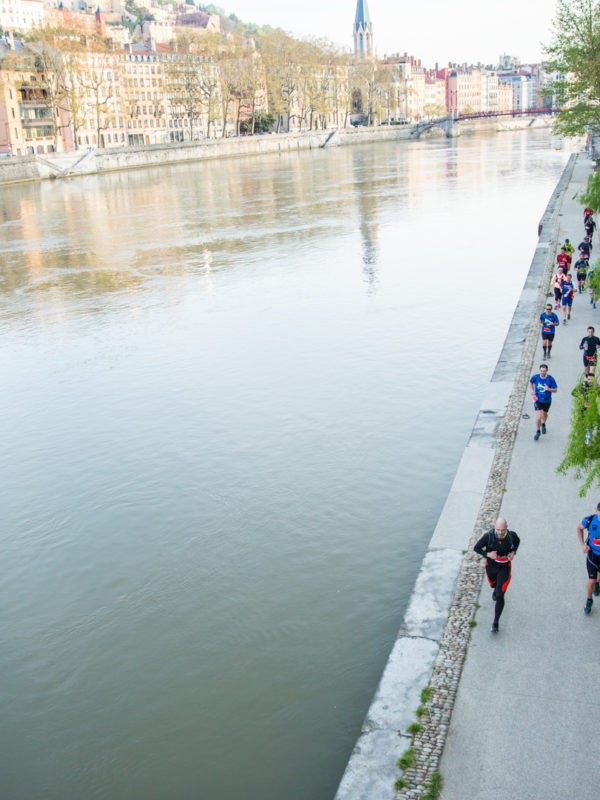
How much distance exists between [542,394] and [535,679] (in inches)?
260

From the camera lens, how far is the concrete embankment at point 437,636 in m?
7.62

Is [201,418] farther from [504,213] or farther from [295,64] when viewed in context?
[295,64]

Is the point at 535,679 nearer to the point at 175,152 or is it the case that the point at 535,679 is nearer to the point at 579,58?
the point at 579,58

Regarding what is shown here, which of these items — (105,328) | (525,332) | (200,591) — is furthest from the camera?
(105,328)

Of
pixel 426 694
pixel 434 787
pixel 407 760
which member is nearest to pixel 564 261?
pixel 426 694

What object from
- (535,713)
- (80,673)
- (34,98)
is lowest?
(80,673)

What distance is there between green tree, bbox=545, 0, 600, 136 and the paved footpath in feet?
154

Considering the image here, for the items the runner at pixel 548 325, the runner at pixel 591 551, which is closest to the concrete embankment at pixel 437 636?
the runner at pixel 591 551

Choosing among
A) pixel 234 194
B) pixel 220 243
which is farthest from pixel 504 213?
pixel 234 194

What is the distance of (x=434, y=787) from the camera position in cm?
716

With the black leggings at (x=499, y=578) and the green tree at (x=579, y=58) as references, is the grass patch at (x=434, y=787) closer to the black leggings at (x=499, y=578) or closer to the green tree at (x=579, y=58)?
the black leggings at (x=499, y=578)

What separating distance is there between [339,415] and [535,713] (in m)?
11.0

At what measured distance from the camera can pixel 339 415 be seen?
18.5 metres

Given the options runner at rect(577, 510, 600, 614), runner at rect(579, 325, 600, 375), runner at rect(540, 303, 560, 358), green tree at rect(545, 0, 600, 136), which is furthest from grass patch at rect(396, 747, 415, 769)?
green tree at rect(545, 0, 600, 136)
